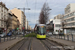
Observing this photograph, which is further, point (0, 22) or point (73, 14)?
point (73, 14)

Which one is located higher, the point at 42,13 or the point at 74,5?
the point at 74,5

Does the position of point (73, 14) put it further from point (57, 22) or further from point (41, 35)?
point (41, 35)

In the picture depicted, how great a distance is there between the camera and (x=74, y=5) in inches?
3024

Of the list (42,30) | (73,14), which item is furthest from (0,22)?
(73,14)

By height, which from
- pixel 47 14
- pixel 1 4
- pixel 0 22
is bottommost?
pixel 0 22

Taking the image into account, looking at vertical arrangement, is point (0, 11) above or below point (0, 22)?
above

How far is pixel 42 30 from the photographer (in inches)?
883

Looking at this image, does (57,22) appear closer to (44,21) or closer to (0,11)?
(44,21)

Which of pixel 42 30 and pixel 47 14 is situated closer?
pixel 42 30

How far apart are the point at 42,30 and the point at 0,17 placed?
Answer: 27.6m

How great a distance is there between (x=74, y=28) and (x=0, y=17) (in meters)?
40.8

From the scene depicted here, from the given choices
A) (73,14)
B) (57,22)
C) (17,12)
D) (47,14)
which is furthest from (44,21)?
(17,12)

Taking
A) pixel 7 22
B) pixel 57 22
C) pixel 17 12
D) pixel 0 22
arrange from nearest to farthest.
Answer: pixel 0 22 → pixel 7 22 → pixel 57 22 → pixel 17 12

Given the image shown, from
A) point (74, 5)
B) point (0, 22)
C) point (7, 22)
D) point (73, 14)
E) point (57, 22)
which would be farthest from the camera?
point (57, 22)
